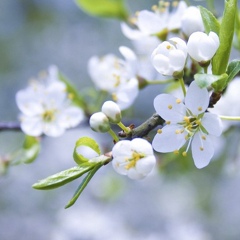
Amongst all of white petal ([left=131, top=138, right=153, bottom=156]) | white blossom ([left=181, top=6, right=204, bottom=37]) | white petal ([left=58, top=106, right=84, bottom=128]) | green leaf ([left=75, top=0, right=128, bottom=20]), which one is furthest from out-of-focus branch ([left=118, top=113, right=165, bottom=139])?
green leaf ([left=75, top=0, right=128, bottom=20])

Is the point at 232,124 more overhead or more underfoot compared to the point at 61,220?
more overhead

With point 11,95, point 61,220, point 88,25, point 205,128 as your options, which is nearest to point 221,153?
point 61,220

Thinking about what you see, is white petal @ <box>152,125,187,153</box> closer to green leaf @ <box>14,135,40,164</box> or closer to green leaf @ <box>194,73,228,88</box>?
green leaf @ <box>194,73,228,88</box>

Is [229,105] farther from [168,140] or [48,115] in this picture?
[168,140]

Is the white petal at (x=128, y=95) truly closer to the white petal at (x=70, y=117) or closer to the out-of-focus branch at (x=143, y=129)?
the white petal at (x=70, y=117)

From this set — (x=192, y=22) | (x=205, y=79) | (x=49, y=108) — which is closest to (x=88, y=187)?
(x=49, y=108)

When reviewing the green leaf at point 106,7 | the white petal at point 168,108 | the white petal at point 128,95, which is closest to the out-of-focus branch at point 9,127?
the white petal at point 128,95

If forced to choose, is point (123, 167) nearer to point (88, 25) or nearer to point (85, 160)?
point (85, 160)

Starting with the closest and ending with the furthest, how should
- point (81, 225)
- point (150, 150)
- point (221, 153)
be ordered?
1. point (150, 150)
2. point (221, 153)
3. point (81, 225)
